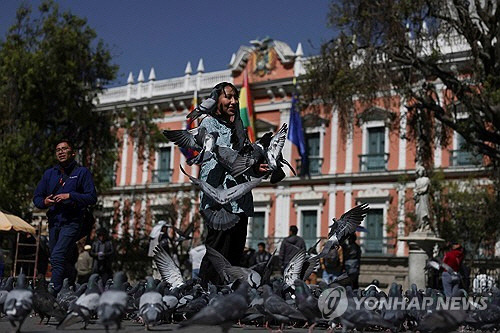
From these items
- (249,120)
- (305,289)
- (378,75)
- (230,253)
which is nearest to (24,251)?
(378,75)

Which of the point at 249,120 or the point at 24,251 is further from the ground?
the point at 249,120

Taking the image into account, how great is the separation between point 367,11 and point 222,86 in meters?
10.1

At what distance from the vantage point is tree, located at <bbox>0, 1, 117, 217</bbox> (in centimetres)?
2362

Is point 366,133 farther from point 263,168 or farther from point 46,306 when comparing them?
point 46,306

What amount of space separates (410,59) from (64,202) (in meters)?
10.8

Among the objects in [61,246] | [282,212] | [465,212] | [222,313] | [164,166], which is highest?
[164,166]

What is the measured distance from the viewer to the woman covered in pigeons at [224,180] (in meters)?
7.50

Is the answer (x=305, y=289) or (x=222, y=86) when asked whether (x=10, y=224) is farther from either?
(x=305, y=289)

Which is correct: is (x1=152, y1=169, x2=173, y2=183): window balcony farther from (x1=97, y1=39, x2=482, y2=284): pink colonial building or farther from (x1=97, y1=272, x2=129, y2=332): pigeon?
(x1=97, y1=272, x2=129, y2=332): pigeon

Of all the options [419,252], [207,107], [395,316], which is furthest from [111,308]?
[419,252]

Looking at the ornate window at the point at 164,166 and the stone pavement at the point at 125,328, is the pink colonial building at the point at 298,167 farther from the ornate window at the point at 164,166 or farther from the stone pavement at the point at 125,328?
the stone pavement at the point at 125,328

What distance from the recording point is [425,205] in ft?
67.6

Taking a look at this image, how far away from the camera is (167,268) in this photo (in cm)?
773

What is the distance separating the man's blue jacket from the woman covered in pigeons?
1.28 m
